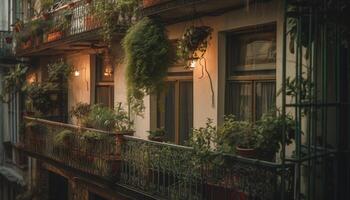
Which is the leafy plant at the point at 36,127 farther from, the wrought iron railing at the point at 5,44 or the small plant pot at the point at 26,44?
the wrought iron railing at the point at 5,44

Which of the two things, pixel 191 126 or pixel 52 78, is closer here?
pixel 191 126

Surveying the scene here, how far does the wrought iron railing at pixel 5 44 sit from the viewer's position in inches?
842

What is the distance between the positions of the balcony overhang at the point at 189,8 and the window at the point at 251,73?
1.77ft

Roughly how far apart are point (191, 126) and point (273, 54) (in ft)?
9.30

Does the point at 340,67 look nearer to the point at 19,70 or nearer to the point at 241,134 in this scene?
the point at 241,134

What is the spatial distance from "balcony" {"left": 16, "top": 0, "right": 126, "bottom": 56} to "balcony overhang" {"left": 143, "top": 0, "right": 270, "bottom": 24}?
171 cm

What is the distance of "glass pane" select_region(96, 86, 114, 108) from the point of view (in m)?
15.1

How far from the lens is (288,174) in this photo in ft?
24.8

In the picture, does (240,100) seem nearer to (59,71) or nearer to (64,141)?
(64,141)

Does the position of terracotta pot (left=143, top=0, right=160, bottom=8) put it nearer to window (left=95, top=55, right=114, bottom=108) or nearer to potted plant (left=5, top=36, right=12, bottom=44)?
window (left=95, top=55, right=114, bottom=108)

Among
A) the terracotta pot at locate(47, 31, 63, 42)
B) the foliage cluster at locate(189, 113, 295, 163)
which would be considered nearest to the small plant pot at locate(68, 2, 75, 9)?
the terracotta pot at locate(47, 31, 63, 42)

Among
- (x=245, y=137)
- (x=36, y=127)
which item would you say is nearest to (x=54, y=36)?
(x=36, y=127)

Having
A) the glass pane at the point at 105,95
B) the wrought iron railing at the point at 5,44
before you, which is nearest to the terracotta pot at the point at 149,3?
the glass pane at the point at 105,95

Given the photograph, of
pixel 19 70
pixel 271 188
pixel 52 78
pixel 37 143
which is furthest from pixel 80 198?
pixel 271 188
